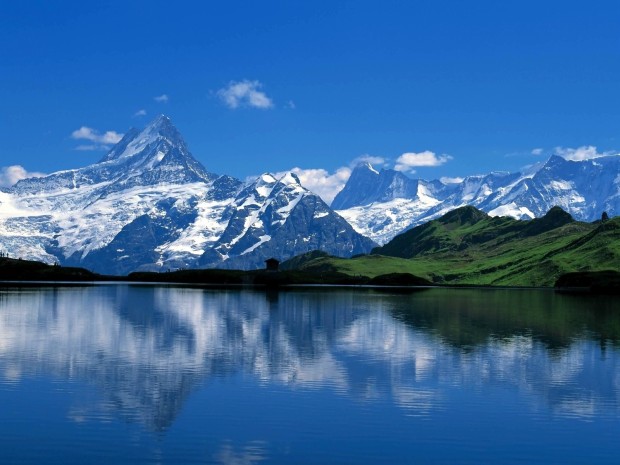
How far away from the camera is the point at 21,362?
278ft

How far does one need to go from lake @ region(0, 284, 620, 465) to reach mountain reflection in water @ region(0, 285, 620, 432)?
11.0 inches

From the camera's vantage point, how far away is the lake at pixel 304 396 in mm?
50750

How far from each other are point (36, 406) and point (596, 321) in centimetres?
12843

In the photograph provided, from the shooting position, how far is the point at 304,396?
225 feet

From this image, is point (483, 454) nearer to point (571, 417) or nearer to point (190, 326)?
point (571, 417)

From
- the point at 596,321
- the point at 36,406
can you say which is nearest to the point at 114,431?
the point at 36,406

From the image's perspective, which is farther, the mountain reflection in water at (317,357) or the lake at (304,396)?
the mountain reflection in water at (317,357)

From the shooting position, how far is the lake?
50.8 m

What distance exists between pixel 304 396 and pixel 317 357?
88.5ft

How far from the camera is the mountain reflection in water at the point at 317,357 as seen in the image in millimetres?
69750

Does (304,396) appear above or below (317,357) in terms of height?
below

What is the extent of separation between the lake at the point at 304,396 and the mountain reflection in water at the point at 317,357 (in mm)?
278

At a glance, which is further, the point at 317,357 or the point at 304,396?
the point at 317,357

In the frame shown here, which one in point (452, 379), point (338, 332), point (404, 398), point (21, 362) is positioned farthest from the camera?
point (338, 332)
